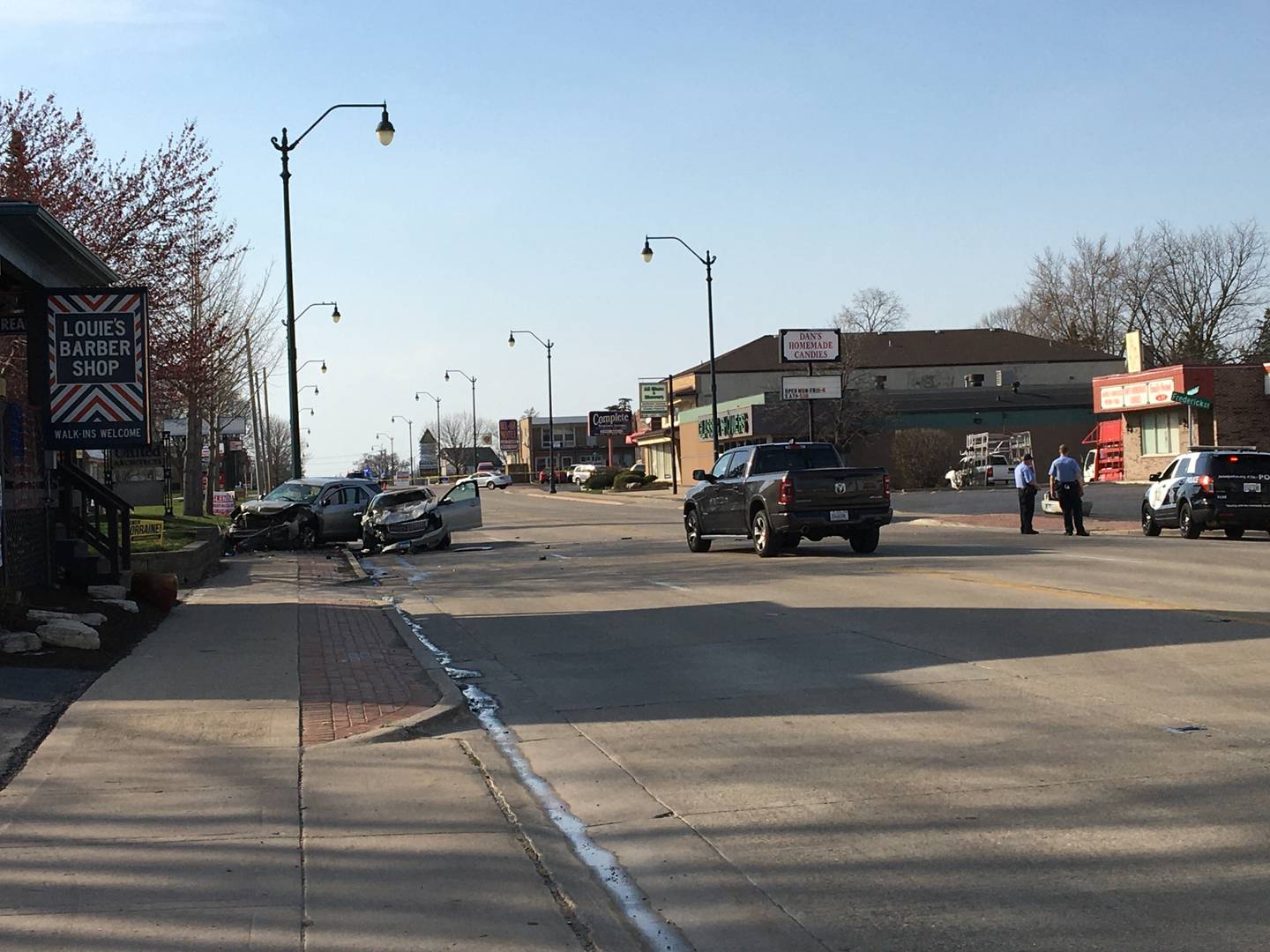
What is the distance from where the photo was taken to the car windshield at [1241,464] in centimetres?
2517

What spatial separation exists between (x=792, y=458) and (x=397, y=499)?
37.4 feet

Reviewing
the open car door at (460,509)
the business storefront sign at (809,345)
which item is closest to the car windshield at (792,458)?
the open car door at (460,509)

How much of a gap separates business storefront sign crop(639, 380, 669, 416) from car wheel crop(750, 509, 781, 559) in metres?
74.9

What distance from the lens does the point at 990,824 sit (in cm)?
616

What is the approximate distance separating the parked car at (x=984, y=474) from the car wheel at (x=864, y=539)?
4076cm

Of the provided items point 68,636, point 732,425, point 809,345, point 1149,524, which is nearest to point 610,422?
point 732,425

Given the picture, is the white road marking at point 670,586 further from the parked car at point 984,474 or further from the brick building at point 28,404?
the parked car at point 984,474

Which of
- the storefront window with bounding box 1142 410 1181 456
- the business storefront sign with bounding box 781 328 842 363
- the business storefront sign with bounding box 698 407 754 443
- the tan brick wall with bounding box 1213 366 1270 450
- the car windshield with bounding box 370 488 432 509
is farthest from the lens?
the business storefront sign with bounding box 698 407 754 443

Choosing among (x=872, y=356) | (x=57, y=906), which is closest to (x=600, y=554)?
(x=57, y=906)

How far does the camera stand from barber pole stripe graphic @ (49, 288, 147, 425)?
601 inches

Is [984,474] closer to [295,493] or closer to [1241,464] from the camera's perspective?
[1241,464]

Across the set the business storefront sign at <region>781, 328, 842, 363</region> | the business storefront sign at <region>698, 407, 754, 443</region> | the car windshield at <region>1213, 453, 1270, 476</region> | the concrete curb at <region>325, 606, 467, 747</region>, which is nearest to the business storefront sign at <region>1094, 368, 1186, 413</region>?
the business storefront sign at <region>781, 328, 842, 363</region>

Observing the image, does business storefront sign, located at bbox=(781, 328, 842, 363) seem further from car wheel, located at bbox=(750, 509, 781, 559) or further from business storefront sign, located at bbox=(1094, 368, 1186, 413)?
car wheel, located at bbox=(750, 509, 781, 559)

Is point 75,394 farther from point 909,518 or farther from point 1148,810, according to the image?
point 909,518
